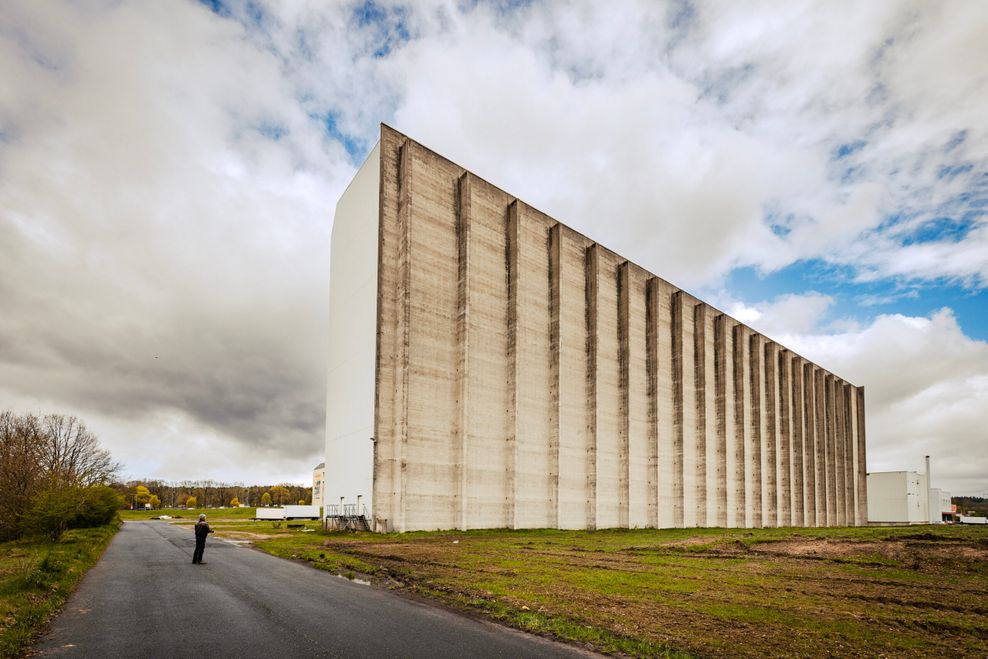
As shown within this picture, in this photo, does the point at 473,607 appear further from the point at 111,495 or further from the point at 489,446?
the point at 111,495

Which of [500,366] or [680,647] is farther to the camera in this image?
[500,366]

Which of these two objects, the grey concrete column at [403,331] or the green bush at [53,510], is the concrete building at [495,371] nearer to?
the grey concrete column at [403,331]

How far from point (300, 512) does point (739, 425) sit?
51844 millimetres

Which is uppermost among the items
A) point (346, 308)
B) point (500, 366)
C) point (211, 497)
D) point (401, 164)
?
point (401, 164)

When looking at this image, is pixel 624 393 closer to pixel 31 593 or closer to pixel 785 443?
pixel 785 443

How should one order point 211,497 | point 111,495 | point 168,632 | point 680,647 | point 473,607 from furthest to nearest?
point 211,497, point 111,495, point 473,607, point 168,632, point 680,647

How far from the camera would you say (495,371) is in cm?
4022

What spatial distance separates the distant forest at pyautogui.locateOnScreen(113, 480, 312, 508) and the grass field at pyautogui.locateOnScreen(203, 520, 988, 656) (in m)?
141

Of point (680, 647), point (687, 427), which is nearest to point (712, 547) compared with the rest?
point (680, 647)

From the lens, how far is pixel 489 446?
38.9 m

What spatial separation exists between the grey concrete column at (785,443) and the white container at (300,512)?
5628 centimetres

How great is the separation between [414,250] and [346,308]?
8032 mm

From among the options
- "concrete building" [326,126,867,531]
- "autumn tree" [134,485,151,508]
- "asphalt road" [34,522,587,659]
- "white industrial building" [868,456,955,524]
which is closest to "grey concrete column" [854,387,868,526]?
"white industrial building" [868,456,955,524]

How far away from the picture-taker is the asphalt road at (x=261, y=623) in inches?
328
